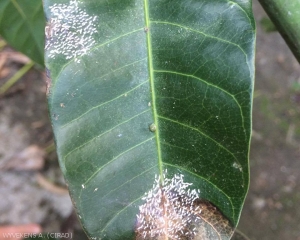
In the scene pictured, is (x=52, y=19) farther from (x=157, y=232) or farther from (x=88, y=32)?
(x=157, y=232)

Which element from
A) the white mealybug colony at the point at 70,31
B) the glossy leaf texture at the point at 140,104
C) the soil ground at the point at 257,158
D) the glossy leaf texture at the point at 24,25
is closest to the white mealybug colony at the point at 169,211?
the glossy leaf texture at the point at 140,104

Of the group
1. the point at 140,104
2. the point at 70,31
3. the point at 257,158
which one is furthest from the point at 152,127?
the point at 257,158

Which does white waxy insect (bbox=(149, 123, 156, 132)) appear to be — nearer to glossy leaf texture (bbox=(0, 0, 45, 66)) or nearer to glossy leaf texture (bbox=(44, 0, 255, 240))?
glossy leaf texture (bbox=(44, 0, 255, 240))

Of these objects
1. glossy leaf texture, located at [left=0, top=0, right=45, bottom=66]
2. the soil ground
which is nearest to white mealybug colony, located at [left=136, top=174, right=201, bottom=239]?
glossy leaf texture, located at [left=0, top=0, right=45, bottom=66]

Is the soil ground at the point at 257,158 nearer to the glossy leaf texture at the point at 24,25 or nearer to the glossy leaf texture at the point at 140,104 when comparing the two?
the glossy leaf texture at the point at 24,25

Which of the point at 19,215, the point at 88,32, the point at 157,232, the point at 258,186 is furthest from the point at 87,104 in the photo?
the point at 258,186

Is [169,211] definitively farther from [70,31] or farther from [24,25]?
[24,25]

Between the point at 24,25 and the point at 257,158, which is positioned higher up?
the point at 24,25
